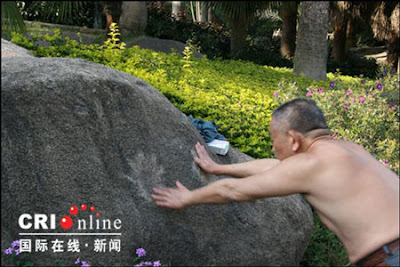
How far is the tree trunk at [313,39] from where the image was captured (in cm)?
1179

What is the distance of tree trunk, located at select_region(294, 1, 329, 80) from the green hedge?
3064 millimetres

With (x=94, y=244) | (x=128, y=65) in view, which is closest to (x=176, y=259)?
(x=94, y=244)

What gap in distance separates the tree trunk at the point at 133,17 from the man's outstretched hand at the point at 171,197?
30.9 ft

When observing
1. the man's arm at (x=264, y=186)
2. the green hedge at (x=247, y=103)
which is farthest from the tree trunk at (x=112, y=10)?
the man's arm at (x=264, y=186)

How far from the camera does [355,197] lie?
2750 mm

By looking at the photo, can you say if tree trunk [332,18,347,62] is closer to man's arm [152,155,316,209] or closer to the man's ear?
the man's ear

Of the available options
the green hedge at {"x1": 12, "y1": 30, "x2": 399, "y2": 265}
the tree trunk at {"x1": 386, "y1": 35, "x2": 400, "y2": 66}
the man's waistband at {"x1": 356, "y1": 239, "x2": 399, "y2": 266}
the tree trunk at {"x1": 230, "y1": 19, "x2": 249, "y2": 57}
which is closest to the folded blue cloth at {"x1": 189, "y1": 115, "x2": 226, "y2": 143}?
the green hedge at {"x1": 12, "y1": 30, "x2": 399, "y2": 265}

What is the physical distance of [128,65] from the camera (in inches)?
277

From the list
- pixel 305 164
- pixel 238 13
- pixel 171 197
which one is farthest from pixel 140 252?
pixel 238 13

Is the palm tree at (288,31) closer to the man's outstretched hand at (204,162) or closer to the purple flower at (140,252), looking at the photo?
the man's outstretched hand at (204,162)

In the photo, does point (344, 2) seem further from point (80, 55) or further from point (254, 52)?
point (80, 55)

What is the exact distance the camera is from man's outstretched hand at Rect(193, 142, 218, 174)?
342cm

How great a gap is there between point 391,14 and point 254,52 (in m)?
5.04

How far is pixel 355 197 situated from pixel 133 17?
10.2 metres
